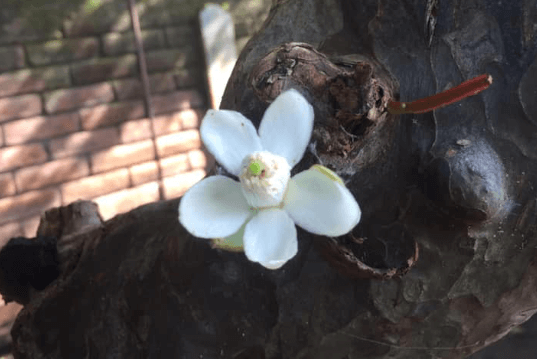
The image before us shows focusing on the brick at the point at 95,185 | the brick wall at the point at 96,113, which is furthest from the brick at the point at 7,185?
the brick at the point at 95,185

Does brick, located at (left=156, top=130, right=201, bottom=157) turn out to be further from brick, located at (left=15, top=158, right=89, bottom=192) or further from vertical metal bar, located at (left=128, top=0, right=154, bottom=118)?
brick, located at (left=15, top=158, right=89, bottom=192)

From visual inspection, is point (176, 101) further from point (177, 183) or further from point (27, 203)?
point (27, 203)

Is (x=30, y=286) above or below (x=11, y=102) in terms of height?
above

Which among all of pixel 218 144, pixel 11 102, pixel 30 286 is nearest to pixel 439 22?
pixel 218 144

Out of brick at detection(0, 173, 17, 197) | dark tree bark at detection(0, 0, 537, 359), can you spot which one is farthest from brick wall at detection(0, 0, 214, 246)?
dark tree bark at detection(0, 0, 537, 359)

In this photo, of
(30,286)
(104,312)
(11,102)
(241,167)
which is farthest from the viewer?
(11,102)

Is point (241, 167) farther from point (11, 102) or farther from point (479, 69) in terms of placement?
point (11, 102)
